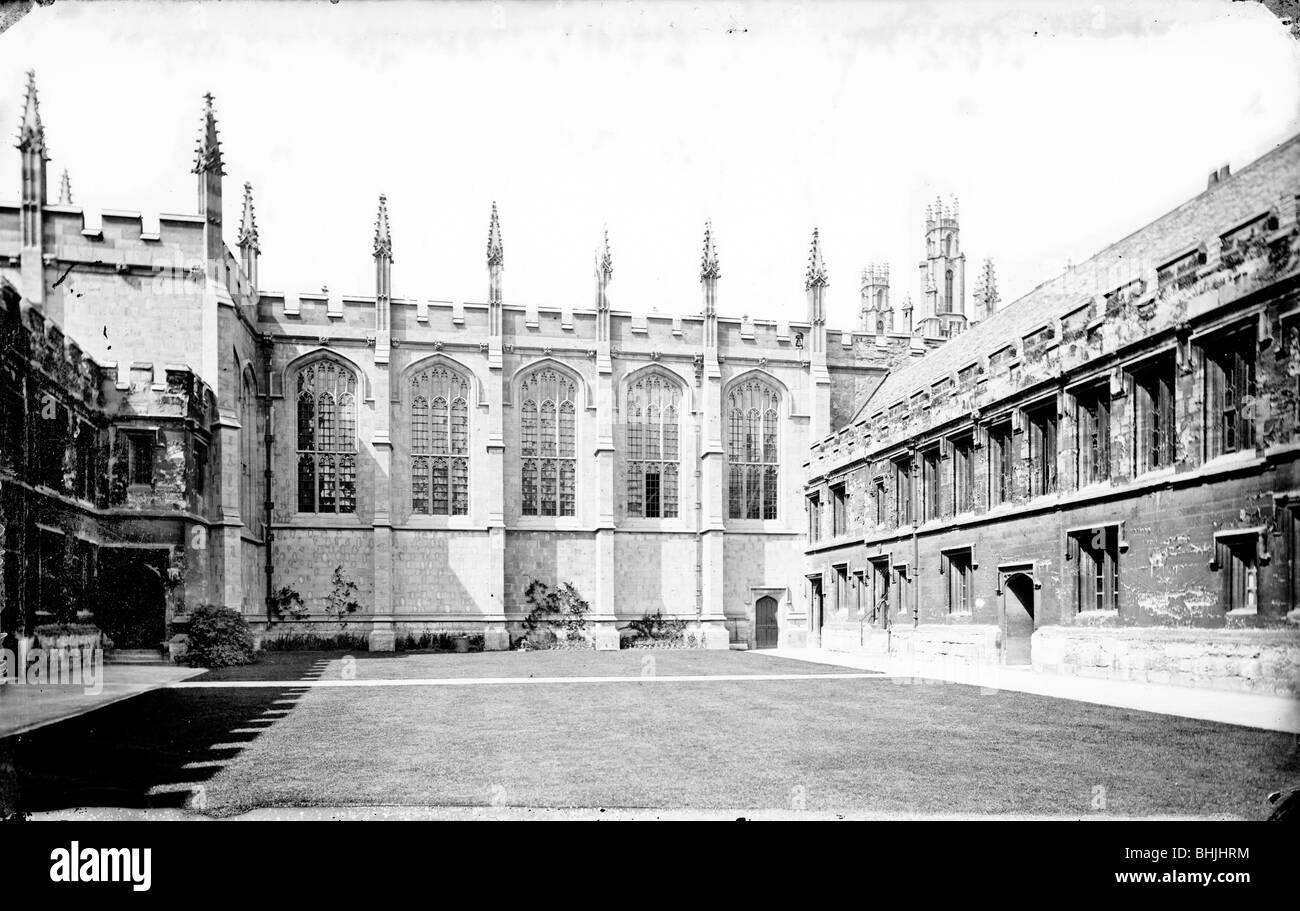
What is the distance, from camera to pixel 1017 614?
66.1 feet

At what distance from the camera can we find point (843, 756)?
31.0 ft

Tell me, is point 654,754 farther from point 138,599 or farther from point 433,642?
point 433,642

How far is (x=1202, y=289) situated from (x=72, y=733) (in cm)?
1674

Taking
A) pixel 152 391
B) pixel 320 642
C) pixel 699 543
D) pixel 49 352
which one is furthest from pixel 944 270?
pixel 49 352

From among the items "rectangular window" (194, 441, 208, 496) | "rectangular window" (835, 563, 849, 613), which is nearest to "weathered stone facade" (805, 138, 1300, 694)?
"rectangular window" (835, 563, 849, 613)

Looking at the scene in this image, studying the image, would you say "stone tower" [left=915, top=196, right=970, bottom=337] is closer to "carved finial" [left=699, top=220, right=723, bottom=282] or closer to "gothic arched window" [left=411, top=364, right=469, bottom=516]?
"carved finial" [left=699, top=220, right=723, bottom=282]

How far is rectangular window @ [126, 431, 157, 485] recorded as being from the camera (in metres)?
22.7

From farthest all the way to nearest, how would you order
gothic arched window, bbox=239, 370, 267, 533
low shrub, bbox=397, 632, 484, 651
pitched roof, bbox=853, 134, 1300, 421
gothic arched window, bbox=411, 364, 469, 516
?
gothic arched window, bbox=411, 364, 469, 516 → low shrub, bbox=397, 632, 484, 651 → gothic arched window, bbox=239, 370, 267, 533 → pitched roof, bbox=853, 134, 1300, 421

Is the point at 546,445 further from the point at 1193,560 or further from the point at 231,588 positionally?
the point at 1193,560

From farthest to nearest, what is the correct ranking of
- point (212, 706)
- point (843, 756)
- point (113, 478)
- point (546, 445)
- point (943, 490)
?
point (546, 445) < point (943, 490) < point (113, 478) < point (212, 706) < point (843, 756)

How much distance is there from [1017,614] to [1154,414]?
6000mm

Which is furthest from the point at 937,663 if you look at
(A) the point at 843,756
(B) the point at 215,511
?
(B) the point at 215,511

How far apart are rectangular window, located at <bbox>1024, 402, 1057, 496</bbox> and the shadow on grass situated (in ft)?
49.5

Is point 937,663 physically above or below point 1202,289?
below
